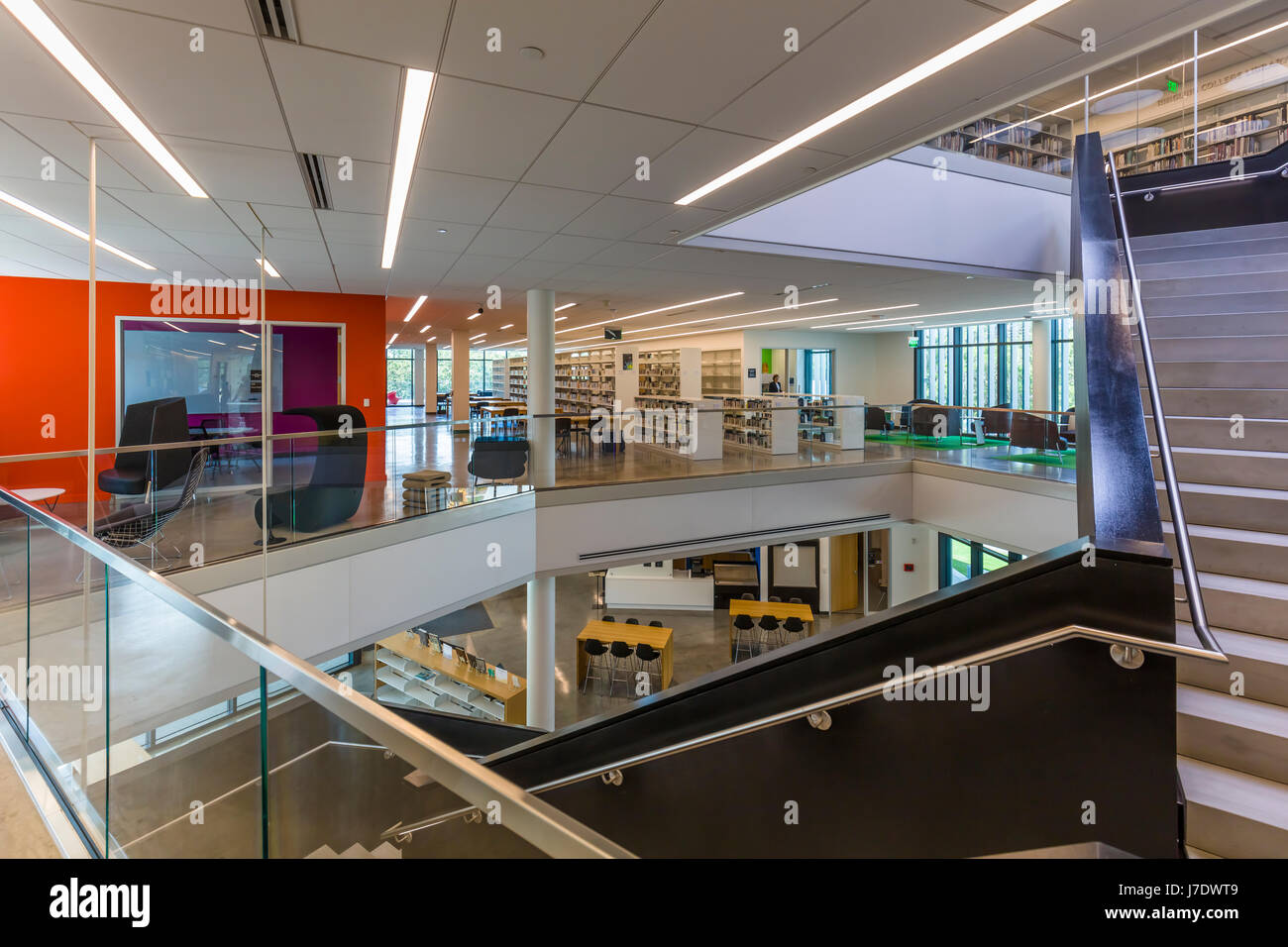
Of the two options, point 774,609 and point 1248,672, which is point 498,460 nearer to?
point 1248,672

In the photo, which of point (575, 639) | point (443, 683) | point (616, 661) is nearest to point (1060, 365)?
point (616, 661)

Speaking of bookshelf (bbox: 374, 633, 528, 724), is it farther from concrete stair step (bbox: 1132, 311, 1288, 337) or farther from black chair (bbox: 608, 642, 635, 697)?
concrete stair step (bbox: 1132, 311, 1288, 337)

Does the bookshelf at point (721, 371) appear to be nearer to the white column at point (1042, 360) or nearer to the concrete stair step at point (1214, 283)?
the white column at point (1042, 360)

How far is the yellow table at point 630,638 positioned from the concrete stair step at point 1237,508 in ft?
29.5

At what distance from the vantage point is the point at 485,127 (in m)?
3.53

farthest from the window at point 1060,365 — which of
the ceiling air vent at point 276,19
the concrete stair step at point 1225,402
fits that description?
the ceiling air vent at point 276,19

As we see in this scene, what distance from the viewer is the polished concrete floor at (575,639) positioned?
11359 millimetres

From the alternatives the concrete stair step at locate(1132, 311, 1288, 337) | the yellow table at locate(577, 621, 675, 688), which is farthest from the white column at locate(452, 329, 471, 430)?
the concrete stair step at locate(1132, 311, 1288, 337)

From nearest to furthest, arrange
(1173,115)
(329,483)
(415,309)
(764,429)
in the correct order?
(329,483) < (1173,115) < (764,429) < (415,309)

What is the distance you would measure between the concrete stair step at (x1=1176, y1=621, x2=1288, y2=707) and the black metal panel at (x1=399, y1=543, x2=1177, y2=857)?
1.91 feet

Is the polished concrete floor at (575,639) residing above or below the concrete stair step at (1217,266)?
below

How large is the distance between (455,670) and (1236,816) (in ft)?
33.2

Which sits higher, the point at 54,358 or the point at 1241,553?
the point at 54,358
